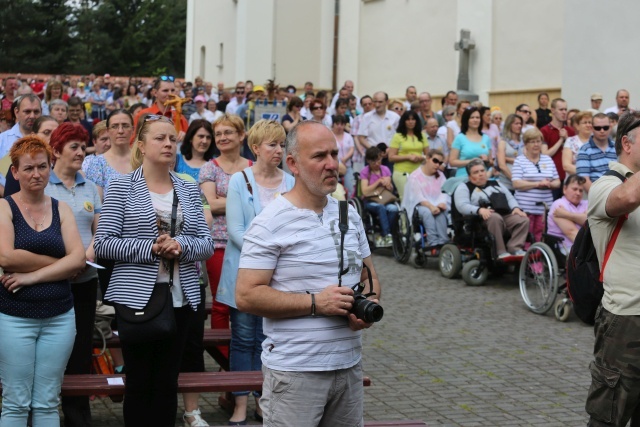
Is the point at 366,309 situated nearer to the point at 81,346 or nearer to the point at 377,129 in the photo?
the point at 81,346

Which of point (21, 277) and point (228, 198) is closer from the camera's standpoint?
point (21, 277)

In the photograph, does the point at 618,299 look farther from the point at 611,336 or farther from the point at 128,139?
the point at 128,139

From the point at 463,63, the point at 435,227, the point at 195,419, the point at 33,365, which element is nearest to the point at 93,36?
the point at 463,63

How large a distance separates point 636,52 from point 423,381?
45.1ft

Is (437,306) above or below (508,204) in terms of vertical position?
below

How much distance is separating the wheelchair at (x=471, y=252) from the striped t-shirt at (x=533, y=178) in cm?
68

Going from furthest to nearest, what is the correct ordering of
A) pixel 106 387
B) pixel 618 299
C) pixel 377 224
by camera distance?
pixel 377 224 → pixel 106 387 → pixel 618 299

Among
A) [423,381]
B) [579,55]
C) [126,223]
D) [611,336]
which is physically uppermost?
[579,55]

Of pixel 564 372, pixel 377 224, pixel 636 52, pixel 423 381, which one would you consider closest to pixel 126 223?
pixel 423 381

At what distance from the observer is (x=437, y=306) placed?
471 inches

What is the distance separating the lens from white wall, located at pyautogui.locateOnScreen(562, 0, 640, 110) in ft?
67.4

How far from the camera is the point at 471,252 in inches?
535

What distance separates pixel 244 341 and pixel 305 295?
2925mm

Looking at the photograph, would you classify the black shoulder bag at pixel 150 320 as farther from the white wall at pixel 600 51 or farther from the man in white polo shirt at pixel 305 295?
the white wall at pixel 600 51
